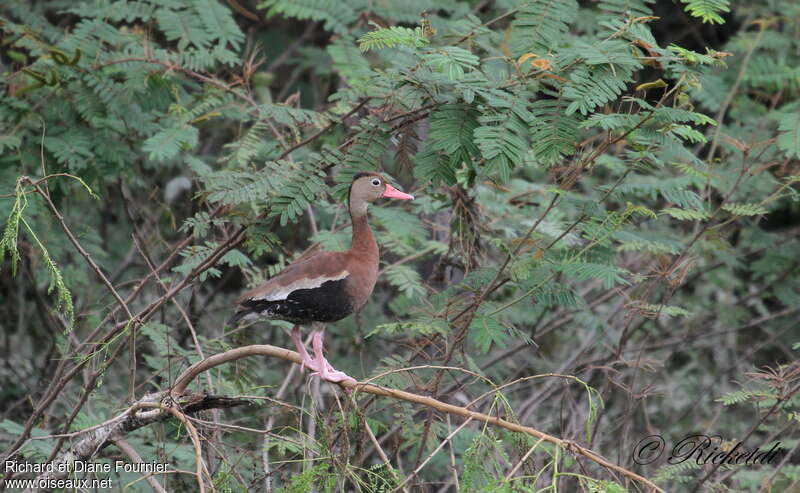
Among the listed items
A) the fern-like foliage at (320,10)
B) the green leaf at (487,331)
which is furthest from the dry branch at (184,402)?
the fern-like foliage at (320,10)

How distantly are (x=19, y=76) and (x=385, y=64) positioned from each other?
2.69 m

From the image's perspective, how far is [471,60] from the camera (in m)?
3.98

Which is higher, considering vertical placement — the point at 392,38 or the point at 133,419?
the point at 392,38

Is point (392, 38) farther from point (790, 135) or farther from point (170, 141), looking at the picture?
point (790, 135)

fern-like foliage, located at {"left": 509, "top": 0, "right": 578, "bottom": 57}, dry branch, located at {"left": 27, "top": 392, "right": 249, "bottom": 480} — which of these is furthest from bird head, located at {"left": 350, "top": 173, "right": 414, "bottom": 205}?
dry branch, located at {"left": 27, "top": 392, "right": 249, "bottom": 480}

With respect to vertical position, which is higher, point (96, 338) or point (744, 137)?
point (744, 137)

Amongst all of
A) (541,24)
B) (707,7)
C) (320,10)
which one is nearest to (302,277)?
(541,24)

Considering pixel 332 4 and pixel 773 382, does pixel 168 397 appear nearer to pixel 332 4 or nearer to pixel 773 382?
pixel 773 382

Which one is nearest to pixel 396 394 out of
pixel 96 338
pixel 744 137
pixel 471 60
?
pixel 471 60

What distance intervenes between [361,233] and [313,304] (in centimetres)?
49

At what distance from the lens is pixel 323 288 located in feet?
14.5

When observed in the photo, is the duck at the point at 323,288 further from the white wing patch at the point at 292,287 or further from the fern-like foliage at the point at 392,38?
the fern-like foliage at the point at 392,38

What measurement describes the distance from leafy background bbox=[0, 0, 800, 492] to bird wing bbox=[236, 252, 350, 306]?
24cm

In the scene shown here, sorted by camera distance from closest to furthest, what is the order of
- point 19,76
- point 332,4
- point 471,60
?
point 471,60 → point 19,76 → point 332,4
